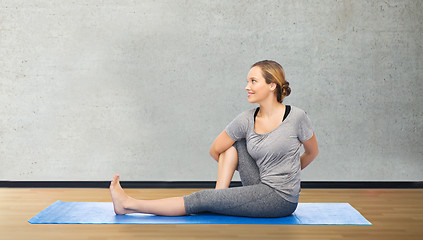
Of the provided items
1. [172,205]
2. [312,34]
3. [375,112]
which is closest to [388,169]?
[375,112]

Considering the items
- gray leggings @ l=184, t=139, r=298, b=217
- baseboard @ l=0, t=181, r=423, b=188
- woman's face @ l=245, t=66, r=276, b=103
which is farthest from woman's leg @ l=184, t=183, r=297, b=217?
baseboard @ l=0, t=181, r=423, b=188

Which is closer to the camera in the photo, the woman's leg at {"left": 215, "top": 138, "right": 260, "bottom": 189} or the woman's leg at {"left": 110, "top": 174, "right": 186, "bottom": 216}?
the woman's leg at {"left": 110, "top": 174, "right": 186, "bottom": 216}

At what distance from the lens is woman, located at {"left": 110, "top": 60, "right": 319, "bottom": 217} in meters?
2.82

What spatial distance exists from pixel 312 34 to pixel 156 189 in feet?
6.06

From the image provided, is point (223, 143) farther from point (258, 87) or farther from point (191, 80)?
point (191, 80)

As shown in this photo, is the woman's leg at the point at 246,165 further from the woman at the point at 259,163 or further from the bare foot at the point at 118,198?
the bare foot at the point at 118,198

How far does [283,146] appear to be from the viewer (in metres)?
2.82

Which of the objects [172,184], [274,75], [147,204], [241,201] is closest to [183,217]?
[147,204]

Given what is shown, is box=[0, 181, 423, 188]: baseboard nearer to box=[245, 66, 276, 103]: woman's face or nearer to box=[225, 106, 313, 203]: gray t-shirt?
box=[225, 106, 313, 203]: gray t-shirt

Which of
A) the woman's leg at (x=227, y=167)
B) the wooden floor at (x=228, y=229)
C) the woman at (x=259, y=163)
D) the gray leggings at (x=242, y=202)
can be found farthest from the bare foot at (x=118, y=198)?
the woman's leg at (x=227, y=167)

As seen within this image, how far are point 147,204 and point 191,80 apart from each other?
1666mm

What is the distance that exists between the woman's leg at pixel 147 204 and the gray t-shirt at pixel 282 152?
0.50 metres

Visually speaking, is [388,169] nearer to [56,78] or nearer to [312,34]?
[312,34]

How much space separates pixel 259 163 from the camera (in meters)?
2.90
